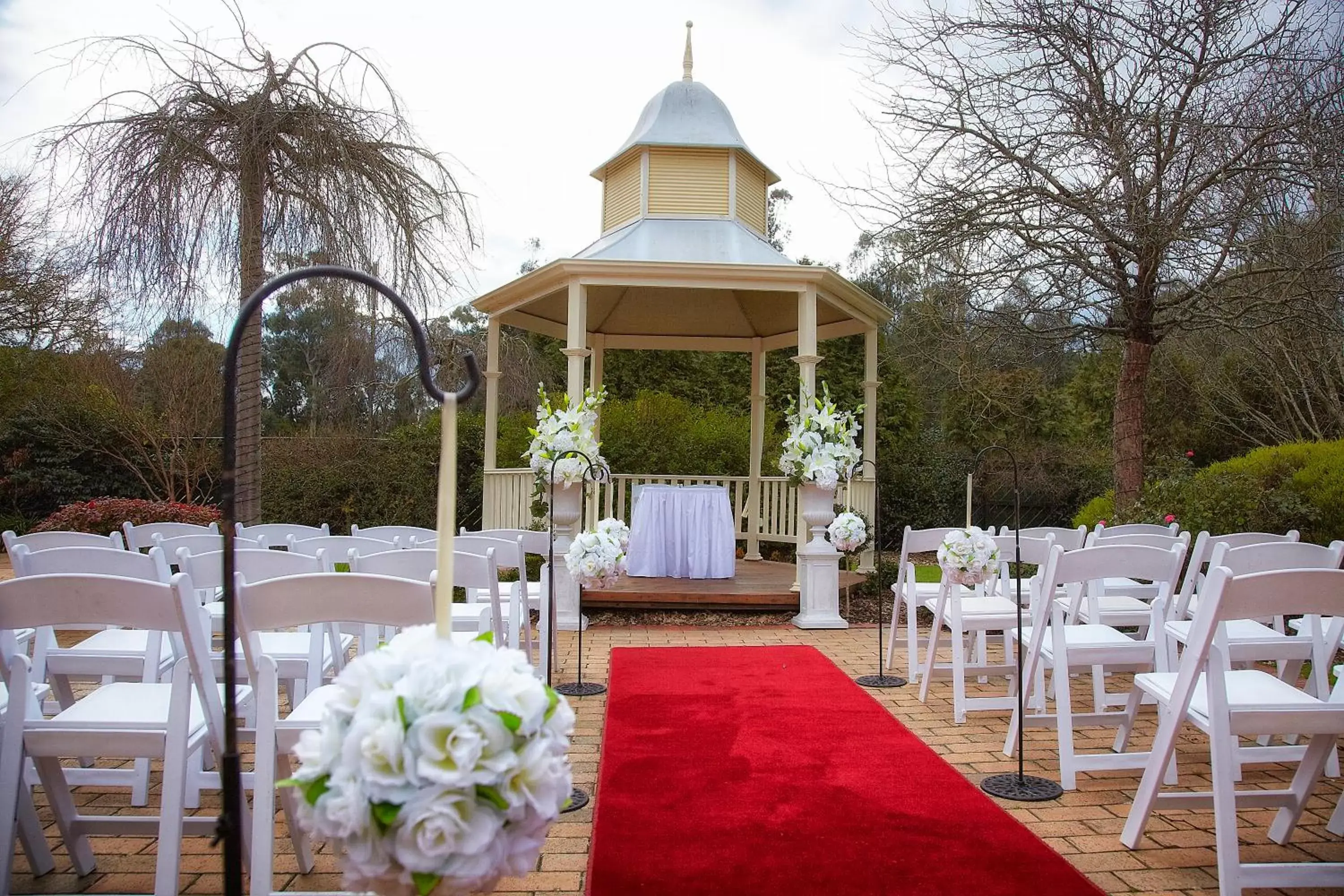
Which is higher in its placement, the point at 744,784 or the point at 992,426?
the point at 992,426

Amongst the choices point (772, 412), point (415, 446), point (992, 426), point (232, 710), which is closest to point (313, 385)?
point (415, 446)

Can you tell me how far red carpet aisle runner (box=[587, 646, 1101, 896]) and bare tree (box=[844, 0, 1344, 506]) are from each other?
186 inches

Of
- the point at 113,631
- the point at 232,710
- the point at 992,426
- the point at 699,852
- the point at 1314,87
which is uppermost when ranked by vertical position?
the point at 1314,87

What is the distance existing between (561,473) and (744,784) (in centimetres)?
389

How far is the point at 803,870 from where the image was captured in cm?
305

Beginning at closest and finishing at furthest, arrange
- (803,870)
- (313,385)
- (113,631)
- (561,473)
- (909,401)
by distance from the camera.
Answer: (803,870), (113,631), (561,473), (909,401), (313,385)

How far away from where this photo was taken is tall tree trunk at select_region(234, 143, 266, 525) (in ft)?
25.8

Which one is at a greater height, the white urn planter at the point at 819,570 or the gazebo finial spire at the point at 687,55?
the gazebo finial spire at the point at 687,55

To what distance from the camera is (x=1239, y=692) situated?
3.22 meters

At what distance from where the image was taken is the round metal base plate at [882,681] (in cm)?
589

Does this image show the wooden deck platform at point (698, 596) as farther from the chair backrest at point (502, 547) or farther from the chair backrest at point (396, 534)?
the chair backrest at point (502, 547)

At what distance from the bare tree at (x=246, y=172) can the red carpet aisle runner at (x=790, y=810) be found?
15.3 ft

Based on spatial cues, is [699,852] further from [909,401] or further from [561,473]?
[909,401]

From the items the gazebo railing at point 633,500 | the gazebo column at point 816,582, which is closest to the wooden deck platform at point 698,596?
the gazebo column at point 816,582
